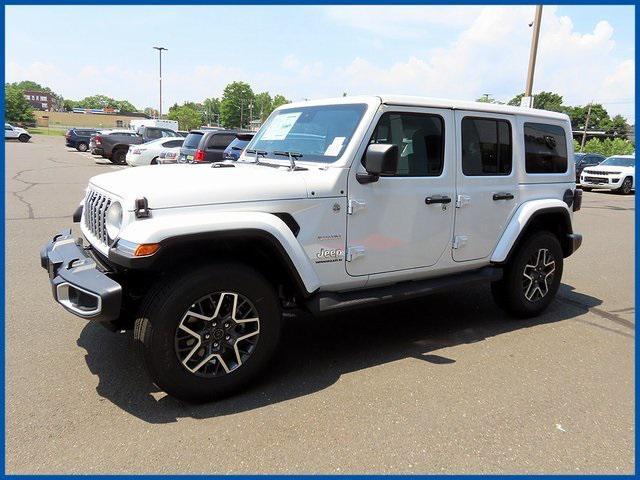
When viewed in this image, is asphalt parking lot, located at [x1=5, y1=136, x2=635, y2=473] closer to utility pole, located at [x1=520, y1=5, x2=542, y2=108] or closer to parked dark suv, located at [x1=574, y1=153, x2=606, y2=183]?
utility pole, located at [x1=520, y1=5, x2=542, y2=108]

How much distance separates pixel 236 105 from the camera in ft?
360

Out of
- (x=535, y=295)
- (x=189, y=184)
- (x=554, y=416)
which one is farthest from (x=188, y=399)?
(x=535, y=295)

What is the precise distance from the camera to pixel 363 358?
400 cm

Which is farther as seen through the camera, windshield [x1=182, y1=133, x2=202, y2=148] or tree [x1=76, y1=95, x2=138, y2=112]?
tree [x1=76, y1=95, x2=138, y2=112]

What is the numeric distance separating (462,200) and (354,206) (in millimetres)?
1157

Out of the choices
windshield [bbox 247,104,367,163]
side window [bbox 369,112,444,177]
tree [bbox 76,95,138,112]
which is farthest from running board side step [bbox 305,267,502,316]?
tree [bbox 76,95,138,112]

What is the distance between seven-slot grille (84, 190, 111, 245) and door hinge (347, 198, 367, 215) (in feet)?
5.43

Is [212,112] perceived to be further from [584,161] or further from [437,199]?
[437,199]

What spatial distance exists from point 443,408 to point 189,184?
7.26 feet

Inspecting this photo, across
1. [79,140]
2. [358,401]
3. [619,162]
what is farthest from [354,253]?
[79,140]

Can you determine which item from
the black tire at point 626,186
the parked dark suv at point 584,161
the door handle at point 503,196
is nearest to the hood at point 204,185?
the door handle at point 503,196

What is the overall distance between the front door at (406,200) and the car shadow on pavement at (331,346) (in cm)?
76

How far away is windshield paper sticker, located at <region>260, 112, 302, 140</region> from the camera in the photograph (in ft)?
14.2

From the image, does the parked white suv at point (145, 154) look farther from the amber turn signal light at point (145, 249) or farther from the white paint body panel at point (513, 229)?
the amber turn signal light at point (145, 249)
